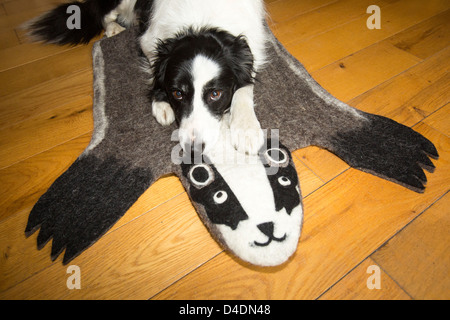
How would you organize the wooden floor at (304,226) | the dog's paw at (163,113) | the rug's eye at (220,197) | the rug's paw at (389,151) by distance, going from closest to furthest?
the wooden floor at (304,226), the rug's eye at (220,197), the rug's paw at (389,151), the dog's paw at (163,113)

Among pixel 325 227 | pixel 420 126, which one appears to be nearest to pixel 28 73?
pixel 325 227

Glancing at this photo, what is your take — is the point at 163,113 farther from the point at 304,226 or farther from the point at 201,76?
the point at 304,226

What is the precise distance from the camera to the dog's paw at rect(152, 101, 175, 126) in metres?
1.39

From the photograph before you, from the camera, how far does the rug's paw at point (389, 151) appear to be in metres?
1.18

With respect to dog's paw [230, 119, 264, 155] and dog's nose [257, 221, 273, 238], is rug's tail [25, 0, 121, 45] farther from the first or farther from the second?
dog's nose [257, 221, 273, 238]

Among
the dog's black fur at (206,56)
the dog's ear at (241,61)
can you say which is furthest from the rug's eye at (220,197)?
the dog's ear at (241,61)

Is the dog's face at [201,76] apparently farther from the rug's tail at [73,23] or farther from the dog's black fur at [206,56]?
the rug's tail at [73,23]

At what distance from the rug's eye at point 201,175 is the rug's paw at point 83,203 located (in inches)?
7.9

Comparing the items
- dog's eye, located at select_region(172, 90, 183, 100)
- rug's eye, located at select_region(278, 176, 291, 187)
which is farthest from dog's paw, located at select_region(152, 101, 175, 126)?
rug's eye, located at select_region(278, 176, 291, 187)

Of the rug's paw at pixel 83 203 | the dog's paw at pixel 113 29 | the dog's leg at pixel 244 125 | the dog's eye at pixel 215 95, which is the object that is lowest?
the rug's paw at pixel 83 203

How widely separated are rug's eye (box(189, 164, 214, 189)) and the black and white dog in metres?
0.10

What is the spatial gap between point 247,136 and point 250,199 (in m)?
0.31

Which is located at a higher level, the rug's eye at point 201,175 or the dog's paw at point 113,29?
the dog's paw at point 113,29

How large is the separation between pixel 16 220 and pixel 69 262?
34 centimetres
